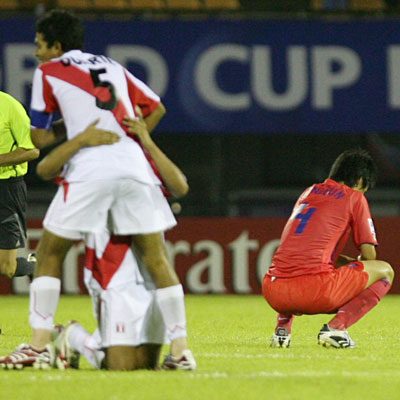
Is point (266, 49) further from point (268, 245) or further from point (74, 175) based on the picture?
point (74, 175)

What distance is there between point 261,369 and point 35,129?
60.4 inches

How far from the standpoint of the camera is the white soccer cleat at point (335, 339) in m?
6.31

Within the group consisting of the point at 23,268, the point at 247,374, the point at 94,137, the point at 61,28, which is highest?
the point at 61,28

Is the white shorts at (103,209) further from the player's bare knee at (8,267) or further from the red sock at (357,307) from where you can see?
the player's bare knee at (8,267)

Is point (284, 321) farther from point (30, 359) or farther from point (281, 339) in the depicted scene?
point (30, 359)

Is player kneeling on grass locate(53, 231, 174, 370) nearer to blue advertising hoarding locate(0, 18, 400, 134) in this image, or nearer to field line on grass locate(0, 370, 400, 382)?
field line on grass locate(0, 370, 400, 382)

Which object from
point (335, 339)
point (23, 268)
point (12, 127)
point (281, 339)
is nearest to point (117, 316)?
point (281, 339)

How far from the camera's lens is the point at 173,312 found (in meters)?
5.00

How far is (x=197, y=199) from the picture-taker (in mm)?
14070

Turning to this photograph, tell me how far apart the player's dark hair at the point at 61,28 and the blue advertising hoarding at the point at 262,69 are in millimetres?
6664

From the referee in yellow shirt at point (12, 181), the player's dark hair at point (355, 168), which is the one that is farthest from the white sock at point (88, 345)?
the referee in yellow shirt at point (12, 181)

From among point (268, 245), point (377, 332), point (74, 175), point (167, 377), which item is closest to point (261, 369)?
point (167, 377)

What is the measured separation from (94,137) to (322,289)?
193cm

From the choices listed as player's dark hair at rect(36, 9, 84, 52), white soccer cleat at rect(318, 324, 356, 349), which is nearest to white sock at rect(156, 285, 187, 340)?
player's dark hair at rect(36, 9, 84, 52)
